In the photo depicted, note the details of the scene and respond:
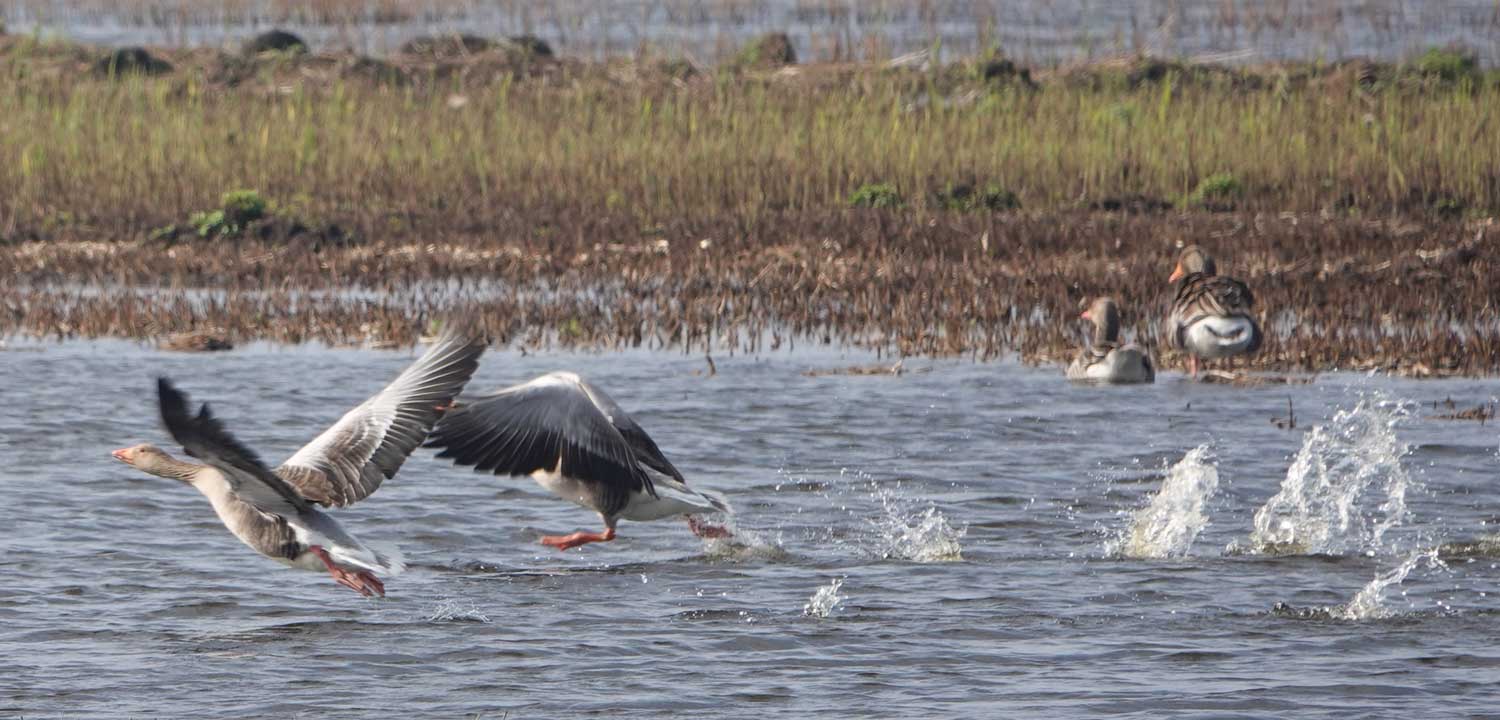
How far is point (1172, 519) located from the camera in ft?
28.8

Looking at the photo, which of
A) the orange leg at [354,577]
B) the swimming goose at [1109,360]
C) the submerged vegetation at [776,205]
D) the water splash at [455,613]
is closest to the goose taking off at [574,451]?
the water splash at [455,613]

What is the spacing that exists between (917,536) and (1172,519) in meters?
1.12

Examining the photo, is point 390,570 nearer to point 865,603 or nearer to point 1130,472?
point 865,603

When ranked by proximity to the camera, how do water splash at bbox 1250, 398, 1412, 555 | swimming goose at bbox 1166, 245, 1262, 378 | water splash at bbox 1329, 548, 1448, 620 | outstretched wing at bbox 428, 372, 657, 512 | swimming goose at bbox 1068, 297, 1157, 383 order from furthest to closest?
swimming goose at bbox 1068, 297, 1157, 383
swimming goose at bbox 1166, 245, 1262, 378
water splash at bbox 1250, 398, 1412, 555
outstretched wing at bbox 428, 372, 657, 512
water splash at bbox 1329, 548, 1448, 620

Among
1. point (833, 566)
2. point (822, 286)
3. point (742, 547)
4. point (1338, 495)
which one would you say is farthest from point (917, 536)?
point (822, 286)

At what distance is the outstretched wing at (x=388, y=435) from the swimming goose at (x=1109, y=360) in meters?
5.61

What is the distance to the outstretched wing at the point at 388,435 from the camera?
23.3 feet

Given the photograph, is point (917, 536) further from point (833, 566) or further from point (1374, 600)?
point (1374, 600)

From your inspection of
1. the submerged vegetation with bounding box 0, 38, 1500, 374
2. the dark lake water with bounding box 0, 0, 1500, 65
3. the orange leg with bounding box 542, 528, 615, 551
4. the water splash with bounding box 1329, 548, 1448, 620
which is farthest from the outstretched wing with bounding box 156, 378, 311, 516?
the dark lake water with bounding box 0, 0, 1500, 65

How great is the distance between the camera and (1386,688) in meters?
6.52

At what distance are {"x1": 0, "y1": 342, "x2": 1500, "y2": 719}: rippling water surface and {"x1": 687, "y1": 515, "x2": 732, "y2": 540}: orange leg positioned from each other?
0.12m

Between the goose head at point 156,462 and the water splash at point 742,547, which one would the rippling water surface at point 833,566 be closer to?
the water splash at point 742,547

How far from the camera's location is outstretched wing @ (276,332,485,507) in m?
7.11

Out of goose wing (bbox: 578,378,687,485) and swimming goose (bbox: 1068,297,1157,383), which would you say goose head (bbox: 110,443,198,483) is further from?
swimming goose (bbox: 1068,297,1157,383)
